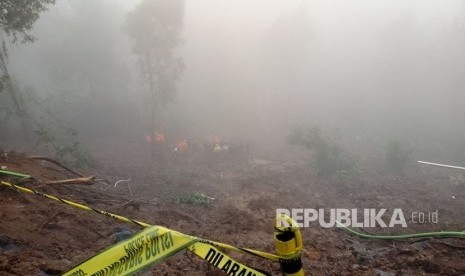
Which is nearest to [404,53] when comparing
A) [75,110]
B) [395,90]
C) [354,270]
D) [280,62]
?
[395,90]

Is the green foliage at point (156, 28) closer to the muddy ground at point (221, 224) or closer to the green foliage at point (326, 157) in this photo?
the green foliage at point (326, 157)

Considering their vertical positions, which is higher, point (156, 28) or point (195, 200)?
point (156, 28)

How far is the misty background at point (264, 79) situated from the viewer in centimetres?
3167

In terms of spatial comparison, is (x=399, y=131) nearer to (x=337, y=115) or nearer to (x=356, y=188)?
(x=337, y=115)

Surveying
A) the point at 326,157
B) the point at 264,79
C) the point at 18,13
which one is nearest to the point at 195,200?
the point at 326,157

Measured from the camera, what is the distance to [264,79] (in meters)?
42.7

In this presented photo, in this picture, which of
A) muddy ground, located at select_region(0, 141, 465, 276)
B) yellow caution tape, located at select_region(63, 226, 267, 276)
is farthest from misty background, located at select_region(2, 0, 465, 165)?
yellow caution tape, located at select_region(63, 226, 267, 276)

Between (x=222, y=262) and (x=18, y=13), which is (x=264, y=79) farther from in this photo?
(x=222, y=262)

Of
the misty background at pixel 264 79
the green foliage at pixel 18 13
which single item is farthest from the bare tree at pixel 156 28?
the green foliage at pixel 18 13

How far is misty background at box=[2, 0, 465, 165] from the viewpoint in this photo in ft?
104

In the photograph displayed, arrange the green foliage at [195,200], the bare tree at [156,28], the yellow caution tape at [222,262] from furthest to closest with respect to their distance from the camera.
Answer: the bare tree at [156,28], the green foliage at [195,200], the yellow caution tape at [222,262]

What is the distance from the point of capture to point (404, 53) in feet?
119

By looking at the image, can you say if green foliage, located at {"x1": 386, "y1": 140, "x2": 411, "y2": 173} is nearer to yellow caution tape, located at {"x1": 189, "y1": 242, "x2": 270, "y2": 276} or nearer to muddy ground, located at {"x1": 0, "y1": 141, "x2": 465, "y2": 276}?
muddy ground, located at {"x1": 0, "y1": 141, "x2": 465, "y2": 276}

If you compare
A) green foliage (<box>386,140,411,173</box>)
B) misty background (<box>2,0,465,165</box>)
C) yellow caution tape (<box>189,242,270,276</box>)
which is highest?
misty background (<box>2,0,465,165</box>)
